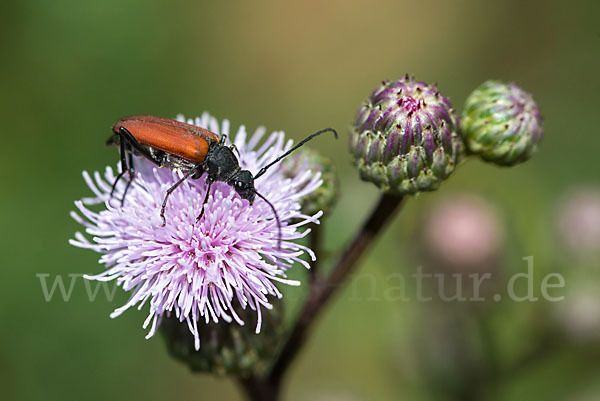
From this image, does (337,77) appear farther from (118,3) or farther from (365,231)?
(365,231)

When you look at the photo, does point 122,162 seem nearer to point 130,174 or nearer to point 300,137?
point 130,174

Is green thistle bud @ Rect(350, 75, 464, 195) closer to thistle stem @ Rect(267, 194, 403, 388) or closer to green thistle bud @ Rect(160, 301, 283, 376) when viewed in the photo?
thistle stem @ Rect(267, 194, 403, 388)

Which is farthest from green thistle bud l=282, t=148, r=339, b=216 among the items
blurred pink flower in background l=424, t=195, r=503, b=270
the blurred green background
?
blurred pink flower in background l=424, t=195, r=503, b=270

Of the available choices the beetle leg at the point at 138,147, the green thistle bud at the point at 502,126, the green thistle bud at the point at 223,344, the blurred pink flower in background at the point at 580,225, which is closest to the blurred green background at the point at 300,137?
the blurred pink flower in background at the point at 580,225

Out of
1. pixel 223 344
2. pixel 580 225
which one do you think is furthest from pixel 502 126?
pixel 580 225

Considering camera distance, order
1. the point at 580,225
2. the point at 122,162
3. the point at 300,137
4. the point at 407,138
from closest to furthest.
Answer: the point at 407,138, the point at 122,162, the point at 580,225, the point at 300,137

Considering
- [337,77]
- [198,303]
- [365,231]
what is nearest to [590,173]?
[337,77]
